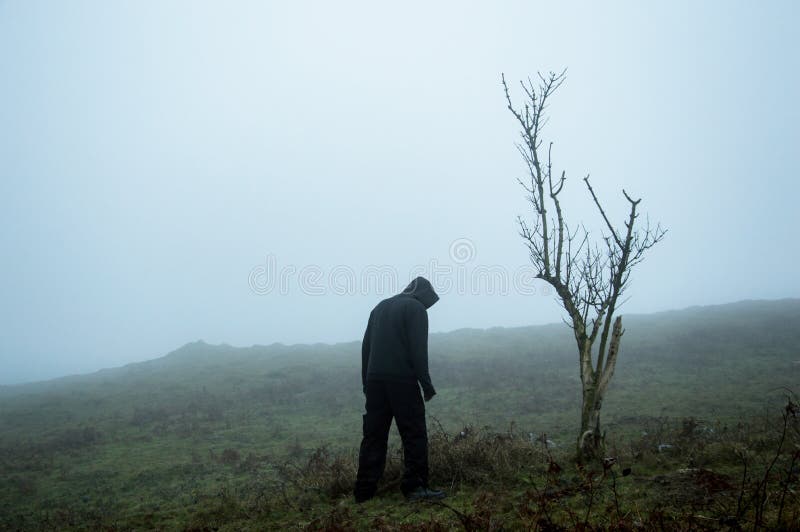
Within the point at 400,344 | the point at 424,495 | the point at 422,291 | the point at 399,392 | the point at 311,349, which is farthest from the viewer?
the point at 311,349

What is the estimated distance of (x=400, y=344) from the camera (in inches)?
228

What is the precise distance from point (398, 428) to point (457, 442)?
1.62m

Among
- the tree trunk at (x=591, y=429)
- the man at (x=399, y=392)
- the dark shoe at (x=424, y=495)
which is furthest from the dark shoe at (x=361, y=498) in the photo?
the tree trunk at (x=591, y=429)

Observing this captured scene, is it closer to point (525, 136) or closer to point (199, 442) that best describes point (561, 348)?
point (199, 442)

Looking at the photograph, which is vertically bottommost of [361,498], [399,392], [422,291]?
[361,498]

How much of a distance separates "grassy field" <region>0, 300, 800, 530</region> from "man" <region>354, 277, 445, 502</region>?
33cm

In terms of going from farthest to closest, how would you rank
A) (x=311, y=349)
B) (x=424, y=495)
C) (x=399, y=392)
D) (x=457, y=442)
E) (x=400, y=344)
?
(x=311, y=349) → (x=457, y=442) → (x=400, y=344) → (x=399, y=392) → (x=424, y=495)

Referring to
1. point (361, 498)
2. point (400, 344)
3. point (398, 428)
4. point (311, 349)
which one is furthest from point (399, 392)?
point (311, 349)

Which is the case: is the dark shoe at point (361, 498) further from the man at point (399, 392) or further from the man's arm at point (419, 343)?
the man's arm at point (419, 343)

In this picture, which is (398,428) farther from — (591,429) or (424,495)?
(591,429)

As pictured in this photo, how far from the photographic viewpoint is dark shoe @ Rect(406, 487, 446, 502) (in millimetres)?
5285

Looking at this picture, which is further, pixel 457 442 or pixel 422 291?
pixel 457 442

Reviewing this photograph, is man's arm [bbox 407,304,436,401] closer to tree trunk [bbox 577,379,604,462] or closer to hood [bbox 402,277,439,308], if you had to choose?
hood [bbox 402,277,439,308]

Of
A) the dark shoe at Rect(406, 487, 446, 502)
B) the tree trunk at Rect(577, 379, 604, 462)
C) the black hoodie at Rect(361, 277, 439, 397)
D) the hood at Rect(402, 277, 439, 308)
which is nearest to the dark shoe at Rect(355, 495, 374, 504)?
the dark shoe at Rect(406, 487, 446, 502)
